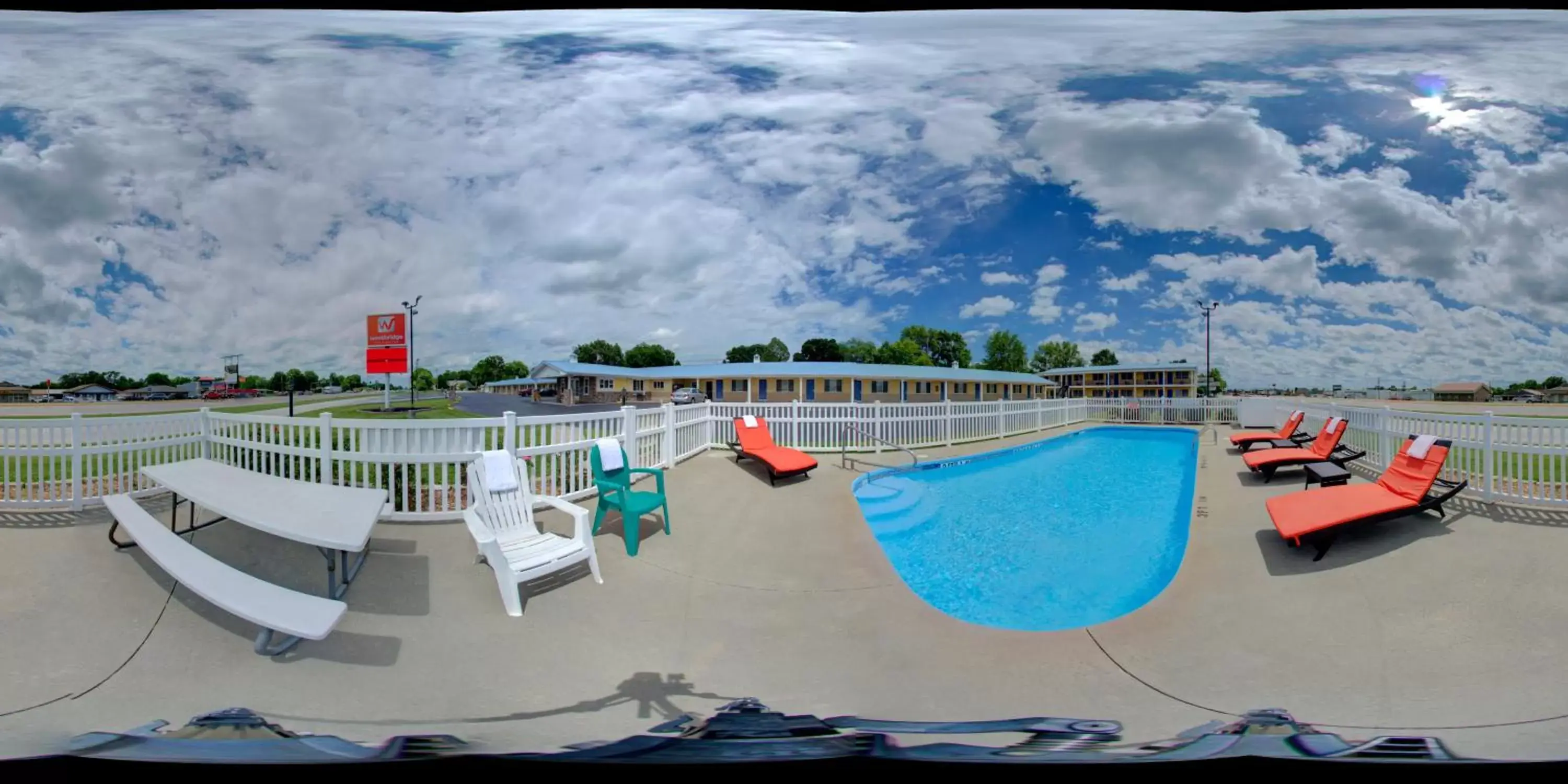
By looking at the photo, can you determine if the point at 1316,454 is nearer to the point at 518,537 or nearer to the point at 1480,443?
the point at 1480,443

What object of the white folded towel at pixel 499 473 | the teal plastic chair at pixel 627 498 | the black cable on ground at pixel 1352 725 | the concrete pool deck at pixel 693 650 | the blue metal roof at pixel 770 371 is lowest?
the black cable on ground at pixel 1352 725

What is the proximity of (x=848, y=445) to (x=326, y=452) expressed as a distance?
2.13 m

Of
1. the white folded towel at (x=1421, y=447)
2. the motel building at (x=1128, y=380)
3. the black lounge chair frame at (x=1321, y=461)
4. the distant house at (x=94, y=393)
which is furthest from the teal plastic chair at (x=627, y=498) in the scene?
the white folded towel at (x=1421, y=447)

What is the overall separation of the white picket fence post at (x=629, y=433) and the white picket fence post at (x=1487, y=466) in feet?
10.9

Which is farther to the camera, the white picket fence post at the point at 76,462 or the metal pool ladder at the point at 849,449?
the metal pool ladder at the point at 849,449

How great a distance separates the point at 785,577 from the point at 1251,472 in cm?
221

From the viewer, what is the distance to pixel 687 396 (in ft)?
6.66

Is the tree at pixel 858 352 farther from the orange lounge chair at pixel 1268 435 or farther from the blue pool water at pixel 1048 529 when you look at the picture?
the orange lounge chair at pixel 1268 435

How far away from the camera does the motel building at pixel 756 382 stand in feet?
5.15

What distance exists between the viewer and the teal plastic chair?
54.2 inches

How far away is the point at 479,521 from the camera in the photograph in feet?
4.33

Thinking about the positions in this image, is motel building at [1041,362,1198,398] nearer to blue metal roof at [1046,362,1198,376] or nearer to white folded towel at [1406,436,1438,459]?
blue metal roof at [1046,362,1198,376]

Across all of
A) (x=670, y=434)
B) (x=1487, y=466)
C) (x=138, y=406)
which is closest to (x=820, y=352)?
(x=670, y=434)

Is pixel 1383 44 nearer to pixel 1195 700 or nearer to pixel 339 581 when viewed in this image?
pixel 1195 700
